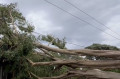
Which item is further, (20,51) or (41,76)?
(41,76)

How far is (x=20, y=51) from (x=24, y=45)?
0.24 m

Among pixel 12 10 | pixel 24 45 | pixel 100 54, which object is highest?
pixel 12 10

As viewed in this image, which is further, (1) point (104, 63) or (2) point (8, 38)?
(2) point (8, 38)

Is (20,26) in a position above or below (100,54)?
above

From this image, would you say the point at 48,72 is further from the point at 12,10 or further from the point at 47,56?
the point at 12,10

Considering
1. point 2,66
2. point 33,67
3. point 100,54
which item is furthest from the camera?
point 2,66

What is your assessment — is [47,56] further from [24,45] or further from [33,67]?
[24,45]

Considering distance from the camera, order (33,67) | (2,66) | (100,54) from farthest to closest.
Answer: (2,66) < (33,67) < (100,54)

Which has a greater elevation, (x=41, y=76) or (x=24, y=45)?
(x=24, y=45)

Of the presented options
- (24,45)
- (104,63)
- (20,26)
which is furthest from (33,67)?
(104,63)

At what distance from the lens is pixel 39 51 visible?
824 cm

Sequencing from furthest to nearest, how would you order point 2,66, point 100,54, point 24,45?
point 2,66 → point 24,45 → point 100,54

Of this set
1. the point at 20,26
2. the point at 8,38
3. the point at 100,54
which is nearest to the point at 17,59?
the point at 8,38

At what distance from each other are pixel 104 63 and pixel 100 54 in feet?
0.86
